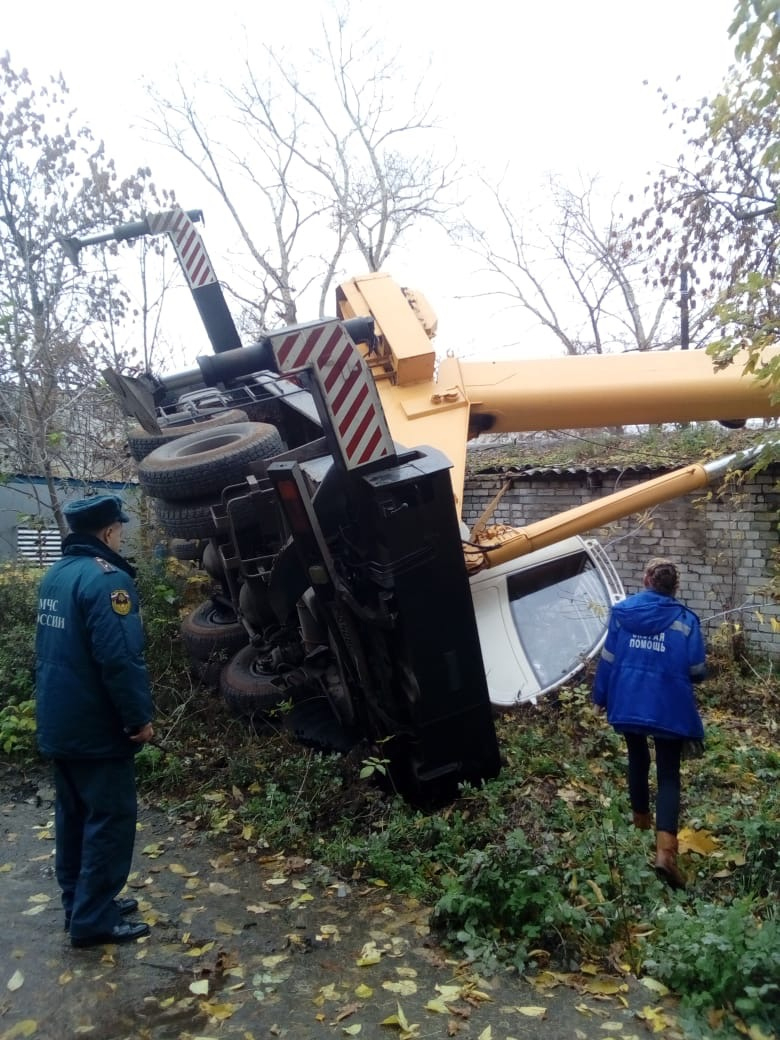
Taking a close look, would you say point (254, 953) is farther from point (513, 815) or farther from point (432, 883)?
point (513, 815)

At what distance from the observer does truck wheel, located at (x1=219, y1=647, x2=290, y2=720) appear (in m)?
5.71

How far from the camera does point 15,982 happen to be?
331 centimetres

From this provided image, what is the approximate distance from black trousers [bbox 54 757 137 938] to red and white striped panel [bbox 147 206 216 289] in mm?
5039

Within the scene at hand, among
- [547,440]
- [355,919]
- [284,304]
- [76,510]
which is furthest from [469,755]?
[284,304]

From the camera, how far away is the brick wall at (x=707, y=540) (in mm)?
8797

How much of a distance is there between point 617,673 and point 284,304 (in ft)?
57.0

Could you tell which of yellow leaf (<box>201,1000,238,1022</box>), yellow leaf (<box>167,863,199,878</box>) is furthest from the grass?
yellow leaf (<box>201,1000,238,1022</box>)

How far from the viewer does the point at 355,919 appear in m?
3.76

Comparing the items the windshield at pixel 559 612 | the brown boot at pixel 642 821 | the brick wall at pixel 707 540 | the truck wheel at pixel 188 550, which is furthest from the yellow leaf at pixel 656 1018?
the brick wall at pixel 707 540

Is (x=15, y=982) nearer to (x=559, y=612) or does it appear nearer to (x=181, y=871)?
(x=181, y=871)

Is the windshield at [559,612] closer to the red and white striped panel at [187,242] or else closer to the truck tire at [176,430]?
the truck tire at [176,430]

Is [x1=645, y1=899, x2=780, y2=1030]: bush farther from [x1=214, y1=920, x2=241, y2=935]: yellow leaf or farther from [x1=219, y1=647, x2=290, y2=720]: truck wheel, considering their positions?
Answer: [x1=219, y1=647, x2=290, y2=720]: truck wheel

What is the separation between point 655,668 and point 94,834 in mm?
2725

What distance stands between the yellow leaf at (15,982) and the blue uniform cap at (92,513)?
1.76 meters
